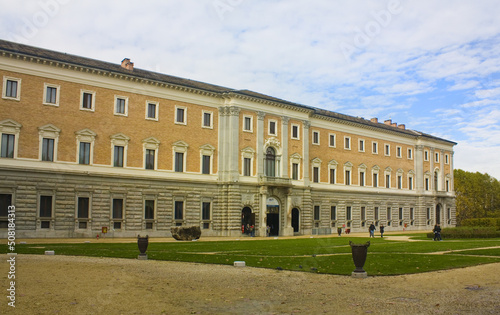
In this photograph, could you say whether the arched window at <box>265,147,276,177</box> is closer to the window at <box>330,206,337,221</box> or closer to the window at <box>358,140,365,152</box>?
the window at <box>330,206,337,221</box>

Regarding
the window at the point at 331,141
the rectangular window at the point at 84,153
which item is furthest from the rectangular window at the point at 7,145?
the window at the point at 331,141

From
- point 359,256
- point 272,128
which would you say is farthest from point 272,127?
point 359,256

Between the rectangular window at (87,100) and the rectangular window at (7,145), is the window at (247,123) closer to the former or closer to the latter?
the rectangular window at (87,100)

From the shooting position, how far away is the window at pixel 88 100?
4100 centimetres

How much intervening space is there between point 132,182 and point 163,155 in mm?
4176

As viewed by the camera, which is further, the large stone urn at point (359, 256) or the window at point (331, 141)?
the window at point (331, 141)

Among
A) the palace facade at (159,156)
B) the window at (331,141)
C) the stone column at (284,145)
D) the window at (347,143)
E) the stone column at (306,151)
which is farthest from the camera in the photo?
the window at (347,143)

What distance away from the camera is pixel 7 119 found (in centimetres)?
3697

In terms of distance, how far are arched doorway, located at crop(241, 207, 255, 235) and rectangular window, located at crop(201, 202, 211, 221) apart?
3796 mm

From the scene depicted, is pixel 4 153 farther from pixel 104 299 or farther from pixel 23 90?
pixel 104 299

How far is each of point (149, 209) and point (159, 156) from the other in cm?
515

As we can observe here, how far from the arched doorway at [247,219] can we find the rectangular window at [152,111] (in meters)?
13.4

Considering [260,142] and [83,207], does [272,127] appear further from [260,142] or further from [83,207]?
[83,207]

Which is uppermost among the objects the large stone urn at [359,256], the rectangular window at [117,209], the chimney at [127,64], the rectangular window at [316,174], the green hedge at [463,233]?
the chimney at [127,64]
